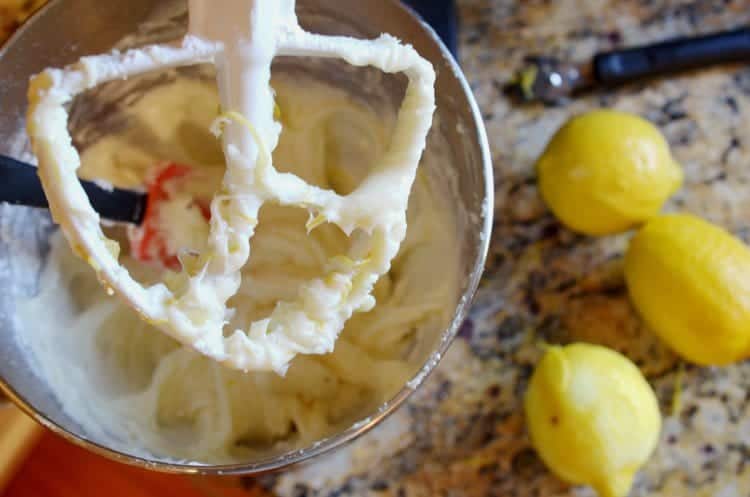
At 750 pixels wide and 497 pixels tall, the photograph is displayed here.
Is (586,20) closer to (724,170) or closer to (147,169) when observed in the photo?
(724,170)

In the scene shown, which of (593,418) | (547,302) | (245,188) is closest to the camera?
(245,188)

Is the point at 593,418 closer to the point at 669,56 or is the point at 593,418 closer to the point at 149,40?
the point at 669,56

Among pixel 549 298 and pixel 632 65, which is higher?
pixel 632 65

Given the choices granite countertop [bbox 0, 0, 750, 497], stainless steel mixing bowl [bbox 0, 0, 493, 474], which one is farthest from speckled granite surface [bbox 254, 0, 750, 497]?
stainless steel mixing bowl [bbox 0, 0, 493, 474]

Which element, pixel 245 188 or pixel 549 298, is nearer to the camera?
pixel 245 188

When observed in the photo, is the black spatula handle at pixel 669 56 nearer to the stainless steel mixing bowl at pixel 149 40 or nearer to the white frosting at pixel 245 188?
the stainless steel mixing bowl at pixel 149 40

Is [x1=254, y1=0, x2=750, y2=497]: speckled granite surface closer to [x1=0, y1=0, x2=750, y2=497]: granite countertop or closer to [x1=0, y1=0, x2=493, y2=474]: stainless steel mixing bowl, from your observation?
[x1=0, y1=0, x2=750, y2=497]: granite countertop

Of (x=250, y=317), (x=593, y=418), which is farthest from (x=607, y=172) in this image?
(x=250, y=317)
